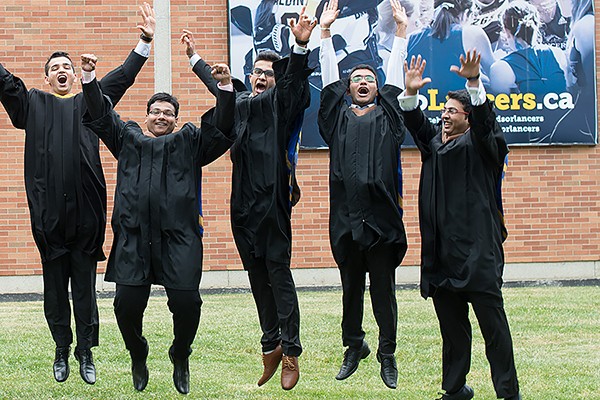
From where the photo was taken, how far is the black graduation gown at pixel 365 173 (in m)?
8.59

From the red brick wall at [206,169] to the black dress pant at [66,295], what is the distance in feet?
25.8

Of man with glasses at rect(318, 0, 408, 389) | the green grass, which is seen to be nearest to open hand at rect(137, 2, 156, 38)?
man with glasses at rect(318, 0, 408, 389)

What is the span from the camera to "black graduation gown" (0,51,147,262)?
29.4 ft

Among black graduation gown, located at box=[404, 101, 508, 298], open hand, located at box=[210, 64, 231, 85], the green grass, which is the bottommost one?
the green grass

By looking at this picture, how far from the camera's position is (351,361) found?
884cm

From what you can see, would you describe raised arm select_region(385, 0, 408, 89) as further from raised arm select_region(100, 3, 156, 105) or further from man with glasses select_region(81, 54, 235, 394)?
raised arm select_region(100, 3, 156, 105)

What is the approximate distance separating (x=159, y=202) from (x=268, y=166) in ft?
3.04

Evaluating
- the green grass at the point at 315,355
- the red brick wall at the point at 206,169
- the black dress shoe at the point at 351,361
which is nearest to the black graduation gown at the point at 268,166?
the black dress shoe at the point at 351,361

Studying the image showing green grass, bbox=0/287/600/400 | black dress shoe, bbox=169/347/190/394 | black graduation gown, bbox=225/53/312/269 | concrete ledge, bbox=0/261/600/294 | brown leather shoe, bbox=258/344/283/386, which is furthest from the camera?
concrete ledge, bbox=0/261/600/294

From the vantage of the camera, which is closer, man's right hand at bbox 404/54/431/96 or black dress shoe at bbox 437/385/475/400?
man's right hand at bbox 404/54/431/96

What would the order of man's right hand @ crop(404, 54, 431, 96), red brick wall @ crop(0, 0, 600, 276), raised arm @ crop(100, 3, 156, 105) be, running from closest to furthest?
1. man's right hand @ crop(404, 54, 431, 96)
2. raised arm @ crop(100, 3, 156, 105)
3. red brick wall @ crop(0, 0, 600, 276)

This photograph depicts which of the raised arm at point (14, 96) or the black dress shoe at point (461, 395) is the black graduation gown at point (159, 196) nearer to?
the raised arm at point (14, 96)

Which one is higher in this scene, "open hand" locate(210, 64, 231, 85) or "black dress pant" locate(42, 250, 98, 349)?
"open hand" locate(210, 64, 231, 85)

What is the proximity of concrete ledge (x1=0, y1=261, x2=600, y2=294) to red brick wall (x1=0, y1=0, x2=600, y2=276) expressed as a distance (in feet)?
0.38
